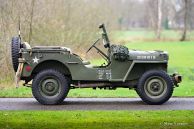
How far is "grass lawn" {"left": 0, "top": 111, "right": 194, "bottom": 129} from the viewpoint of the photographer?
10898 millimetres

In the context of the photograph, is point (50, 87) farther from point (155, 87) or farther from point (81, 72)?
point (155, 87)

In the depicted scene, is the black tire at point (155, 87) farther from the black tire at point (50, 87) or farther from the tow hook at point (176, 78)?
the black tire at point (50, 87)

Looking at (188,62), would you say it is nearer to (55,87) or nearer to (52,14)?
(52,14)

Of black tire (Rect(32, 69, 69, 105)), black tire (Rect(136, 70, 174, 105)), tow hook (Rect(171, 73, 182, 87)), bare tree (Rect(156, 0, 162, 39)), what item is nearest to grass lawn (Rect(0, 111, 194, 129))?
black tire (Rect(32, 69, 69, 105))

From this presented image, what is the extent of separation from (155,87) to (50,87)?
2650 mm

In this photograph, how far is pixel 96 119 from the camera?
37.8ft

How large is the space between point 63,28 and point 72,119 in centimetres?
1850

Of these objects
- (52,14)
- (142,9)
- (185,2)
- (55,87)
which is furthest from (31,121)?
(142,9)

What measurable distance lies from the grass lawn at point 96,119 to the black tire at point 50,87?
1.56 meters

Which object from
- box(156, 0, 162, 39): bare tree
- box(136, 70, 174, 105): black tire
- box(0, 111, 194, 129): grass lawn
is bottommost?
box(0, 111, 194, 129): grass lawn

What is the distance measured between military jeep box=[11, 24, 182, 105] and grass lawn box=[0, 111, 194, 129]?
167 cm

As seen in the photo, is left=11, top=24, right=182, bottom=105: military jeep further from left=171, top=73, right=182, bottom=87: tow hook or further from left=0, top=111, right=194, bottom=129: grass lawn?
left=0, top=111, right=194, bottom=129: grass lawn

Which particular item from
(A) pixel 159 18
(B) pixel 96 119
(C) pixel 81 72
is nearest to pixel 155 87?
(C) pixel 81 72

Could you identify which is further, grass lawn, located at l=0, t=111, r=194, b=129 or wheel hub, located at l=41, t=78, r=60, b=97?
wheel hub, located at l=41, t=78, r=60, b=97
